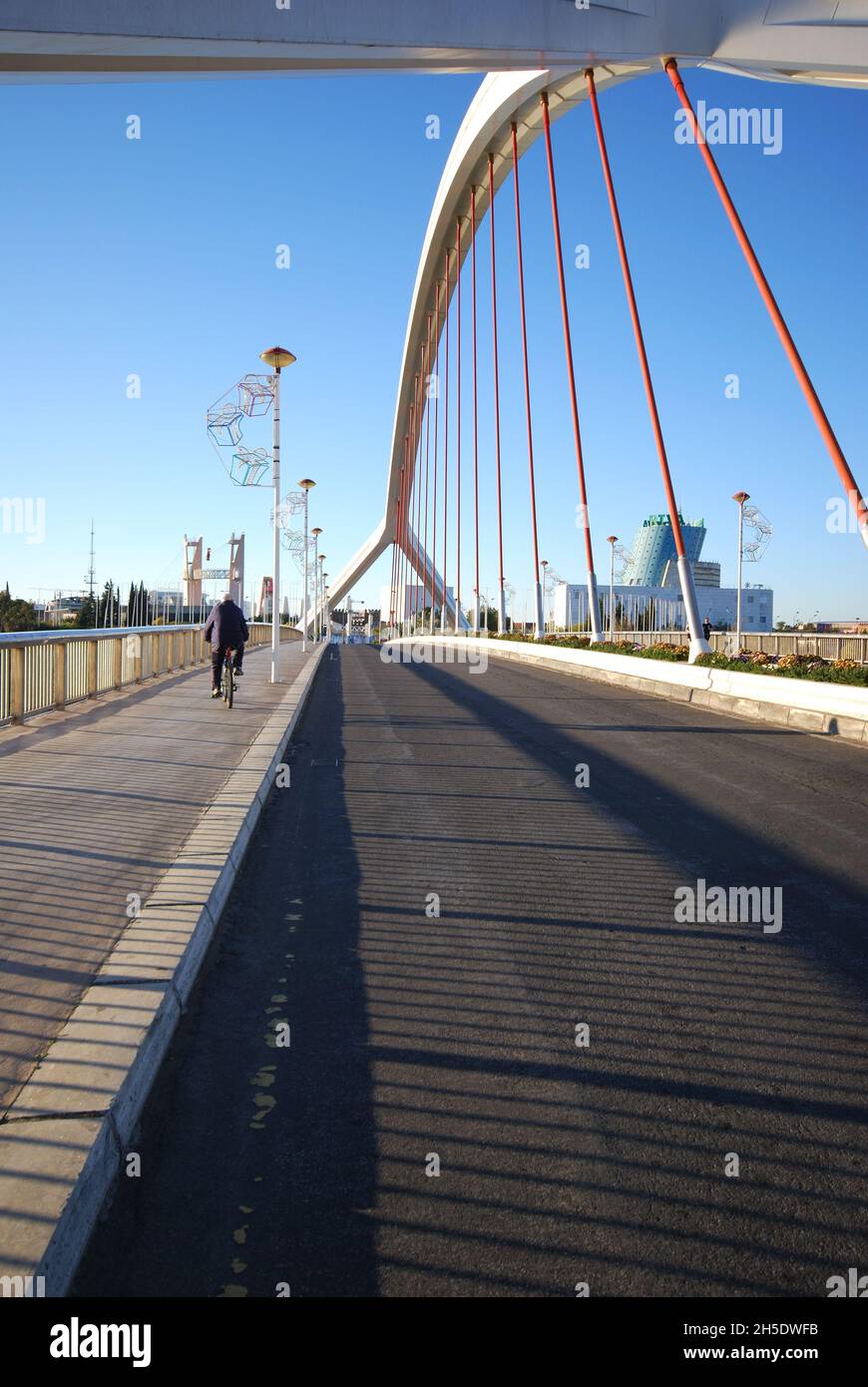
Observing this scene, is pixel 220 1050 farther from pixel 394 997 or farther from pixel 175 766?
pixel 175 766

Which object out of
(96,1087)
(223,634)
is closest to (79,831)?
(96,1087)

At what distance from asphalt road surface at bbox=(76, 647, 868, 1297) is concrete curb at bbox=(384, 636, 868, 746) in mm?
5848

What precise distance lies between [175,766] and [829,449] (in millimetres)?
10403

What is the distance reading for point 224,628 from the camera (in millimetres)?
14633

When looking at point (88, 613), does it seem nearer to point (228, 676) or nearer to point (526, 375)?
point (526, 375)

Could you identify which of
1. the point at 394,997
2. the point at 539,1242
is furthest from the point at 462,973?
the point at 539,1242

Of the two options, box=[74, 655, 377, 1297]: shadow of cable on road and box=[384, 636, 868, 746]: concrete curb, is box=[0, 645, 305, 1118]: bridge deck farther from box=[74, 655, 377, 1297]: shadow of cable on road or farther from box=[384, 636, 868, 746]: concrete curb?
box=[384, 636, 868, 746]: concrete curb

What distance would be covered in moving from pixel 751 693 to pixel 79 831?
11094 mm

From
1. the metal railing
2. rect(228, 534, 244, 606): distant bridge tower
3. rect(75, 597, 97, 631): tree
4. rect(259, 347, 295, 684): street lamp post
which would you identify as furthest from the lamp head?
rect(75, 597, 97, 631): tree

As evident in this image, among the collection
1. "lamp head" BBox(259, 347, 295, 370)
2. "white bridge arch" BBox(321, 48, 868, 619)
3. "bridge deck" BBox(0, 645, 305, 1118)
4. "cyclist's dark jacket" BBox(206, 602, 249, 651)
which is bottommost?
"bridge deck" BBox(0, 645, 305, 1118)

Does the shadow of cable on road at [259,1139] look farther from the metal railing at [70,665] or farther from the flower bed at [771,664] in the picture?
the flower bed at [771,664]

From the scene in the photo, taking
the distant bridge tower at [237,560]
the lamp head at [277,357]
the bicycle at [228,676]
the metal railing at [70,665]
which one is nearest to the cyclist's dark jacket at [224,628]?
the bicycle at [228,676]

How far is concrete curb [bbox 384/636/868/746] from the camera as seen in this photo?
11984 millimetres

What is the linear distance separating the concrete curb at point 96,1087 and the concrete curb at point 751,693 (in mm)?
9208
